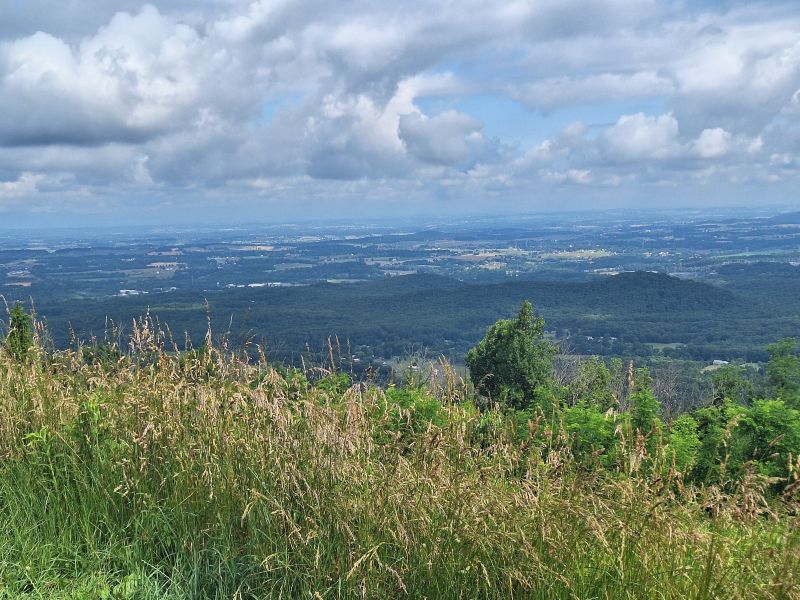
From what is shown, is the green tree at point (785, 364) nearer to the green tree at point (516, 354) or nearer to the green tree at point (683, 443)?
the green tree at point (516, 354)

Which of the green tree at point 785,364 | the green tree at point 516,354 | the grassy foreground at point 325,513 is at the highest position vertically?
the grassy foreground at point 325,513

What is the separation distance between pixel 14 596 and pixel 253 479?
1.21 m

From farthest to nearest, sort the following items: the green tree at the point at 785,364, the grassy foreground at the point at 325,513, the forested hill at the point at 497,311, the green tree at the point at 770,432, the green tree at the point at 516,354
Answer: the forested hill at the point at 497,311, the green tree at the point at 516,354, the green tree at the point at 785,364, the green tree at the point at 770,432, the grassy foreground at the point at 325,513

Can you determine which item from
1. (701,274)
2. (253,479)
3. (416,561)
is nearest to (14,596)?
(253,479)

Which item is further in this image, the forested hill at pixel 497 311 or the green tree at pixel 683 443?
the forested hill at pixel 497 311

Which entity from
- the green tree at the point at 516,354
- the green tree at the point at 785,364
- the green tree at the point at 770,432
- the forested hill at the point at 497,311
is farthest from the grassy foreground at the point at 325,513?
the forested hill at the point at 497,311

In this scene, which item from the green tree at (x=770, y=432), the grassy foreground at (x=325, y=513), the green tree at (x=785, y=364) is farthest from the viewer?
the green tree at (x=785, y=364)

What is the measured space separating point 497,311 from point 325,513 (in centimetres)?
13932

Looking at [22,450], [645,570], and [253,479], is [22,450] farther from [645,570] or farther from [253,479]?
[645,570]

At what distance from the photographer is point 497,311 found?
14050 centimetres

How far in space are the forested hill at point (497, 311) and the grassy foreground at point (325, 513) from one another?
272 feet

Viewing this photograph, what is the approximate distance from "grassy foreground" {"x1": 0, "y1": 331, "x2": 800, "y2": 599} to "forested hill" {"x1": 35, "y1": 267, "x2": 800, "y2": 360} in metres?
82.9

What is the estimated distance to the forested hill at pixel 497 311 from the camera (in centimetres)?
10512

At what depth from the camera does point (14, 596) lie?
2.96 meters
